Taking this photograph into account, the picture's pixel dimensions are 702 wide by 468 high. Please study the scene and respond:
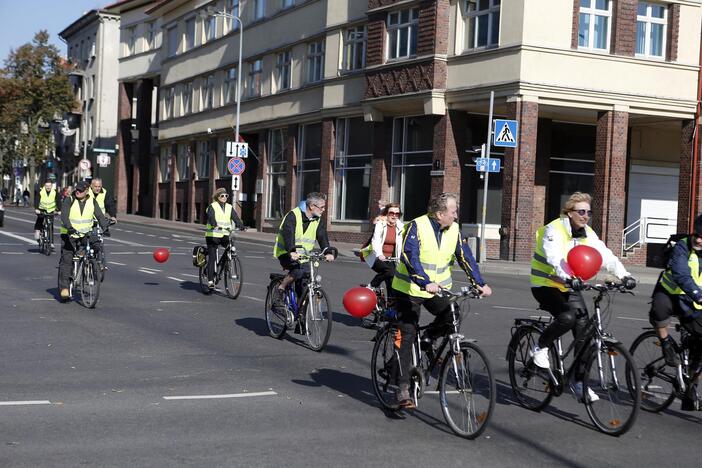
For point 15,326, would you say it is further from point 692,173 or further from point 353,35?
point 353,35

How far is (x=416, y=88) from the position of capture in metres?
33.6

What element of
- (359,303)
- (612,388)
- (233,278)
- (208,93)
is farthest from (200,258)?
(208,93)

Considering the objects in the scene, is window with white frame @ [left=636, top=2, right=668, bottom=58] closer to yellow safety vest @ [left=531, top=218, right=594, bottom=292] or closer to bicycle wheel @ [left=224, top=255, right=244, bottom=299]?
bicycle wheel @ [left=224, top=255, right=244, bottom=299]

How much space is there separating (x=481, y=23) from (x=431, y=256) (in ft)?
82.8

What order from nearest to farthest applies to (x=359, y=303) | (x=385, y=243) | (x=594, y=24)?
(x=359, y=303) → (x=385, y=243) → (x=594, y=24)

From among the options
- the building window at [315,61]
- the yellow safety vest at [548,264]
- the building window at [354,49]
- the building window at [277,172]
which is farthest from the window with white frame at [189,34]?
the yellow safety vest at [548,264]

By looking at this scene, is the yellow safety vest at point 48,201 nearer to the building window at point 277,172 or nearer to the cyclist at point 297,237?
the cyclist at point 297,237

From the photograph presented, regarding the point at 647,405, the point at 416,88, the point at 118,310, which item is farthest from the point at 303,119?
the point at 647,405

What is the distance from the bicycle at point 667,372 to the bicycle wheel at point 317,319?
3.58 meters

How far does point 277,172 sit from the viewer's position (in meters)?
45.2

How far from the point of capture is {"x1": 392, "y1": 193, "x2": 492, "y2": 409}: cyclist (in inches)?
302

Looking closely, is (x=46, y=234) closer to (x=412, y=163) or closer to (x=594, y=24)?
(x=412, y=163)

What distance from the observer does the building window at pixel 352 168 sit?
124 feet

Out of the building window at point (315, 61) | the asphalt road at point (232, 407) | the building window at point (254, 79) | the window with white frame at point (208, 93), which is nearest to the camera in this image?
the asphalt road at point (232, 407)
